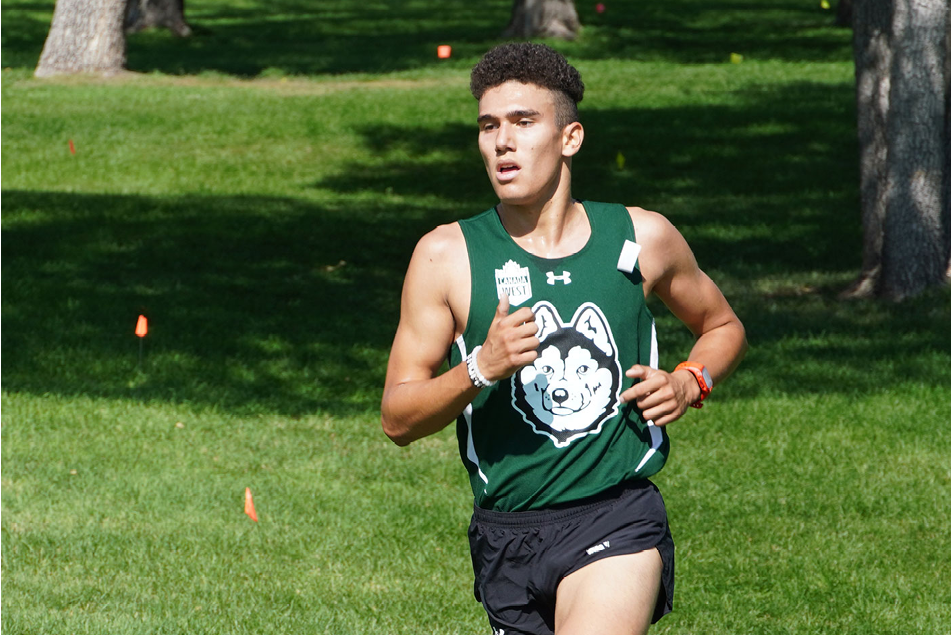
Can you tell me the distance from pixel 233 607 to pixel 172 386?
4.06 meters

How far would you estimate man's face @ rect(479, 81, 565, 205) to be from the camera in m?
3.80

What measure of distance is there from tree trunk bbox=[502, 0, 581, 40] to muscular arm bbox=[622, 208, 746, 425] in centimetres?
2821

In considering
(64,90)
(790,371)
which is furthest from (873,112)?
(64,90)

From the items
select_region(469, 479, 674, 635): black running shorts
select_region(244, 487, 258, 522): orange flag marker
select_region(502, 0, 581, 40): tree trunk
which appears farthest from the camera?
select_region(502, 0, 581, 40): tree trunk

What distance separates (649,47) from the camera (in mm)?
31016

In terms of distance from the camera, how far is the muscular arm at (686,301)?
381cm

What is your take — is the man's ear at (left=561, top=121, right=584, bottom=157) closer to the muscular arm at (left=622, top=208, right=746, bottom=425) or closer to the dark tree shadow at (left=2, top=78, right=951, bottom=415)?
the muscular arm at (left=622, top=208, right=746, bottom=425)

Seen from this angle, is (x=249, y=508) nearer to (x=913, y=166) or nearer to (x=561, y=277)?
(x=561, y=277)

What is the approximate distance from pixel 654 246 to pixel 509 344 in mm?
849

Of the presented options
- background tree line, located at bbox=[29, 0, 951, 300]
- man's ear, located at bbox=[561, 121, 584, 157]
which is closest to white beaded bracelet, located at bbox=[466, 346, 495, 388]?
man's ear, located at bbox=[561, 121, 584, 157]

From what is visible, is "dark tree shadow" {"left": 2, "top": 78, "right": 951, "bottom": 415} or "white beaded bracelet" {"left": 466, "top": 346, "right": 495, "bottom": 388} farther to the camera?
"dark tree shadow" {"left": 2, "top": 78, "right": 951, "bottom": 415}

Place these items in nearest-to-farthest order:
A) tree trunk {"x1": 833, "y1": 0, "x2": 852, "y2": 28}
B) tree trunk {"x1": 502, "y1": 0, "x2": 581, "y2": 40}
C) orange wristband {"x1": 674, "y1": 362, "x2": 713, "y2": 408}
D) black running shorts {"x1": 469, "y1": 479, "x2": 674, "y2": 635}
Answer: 1. black running shorts {"x1": 469, "y1": 479, "x2": 674, "y2": 635}
2. orange wristband {"x1": 674, "y1": 362, "x2": 713, "y2": 408}
3. tree trunk {"x1": 502, "y1": 0, "x2": 581, "y2": 40}
4. tree trunk {"x1": 833, "y1": 0, "x2": 852, "y2": 28}

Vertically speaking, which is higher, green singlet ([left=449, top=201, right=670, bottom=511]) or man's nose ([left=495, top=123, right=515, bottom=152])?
man's nose ([left=495, top=123, right=515, bottom=152])

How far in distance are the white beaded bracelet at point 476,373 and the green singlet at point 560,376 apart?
0.31 meters
